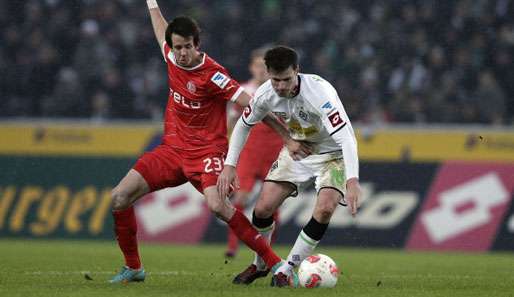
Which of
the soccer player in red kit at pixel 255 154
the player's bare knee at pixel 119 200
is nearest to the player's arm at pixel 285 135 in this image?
the player's bare knee at pixel 119 200

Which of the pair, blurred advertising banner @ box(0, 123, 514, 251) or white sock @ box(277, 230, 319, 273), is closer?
white sock @ box(277, 230, 319, 273)

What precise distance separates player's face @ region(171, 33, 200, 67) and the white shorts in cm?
107

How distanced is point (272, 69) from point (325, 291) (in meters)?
1.62

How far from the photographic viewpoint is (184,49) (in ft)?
26.4

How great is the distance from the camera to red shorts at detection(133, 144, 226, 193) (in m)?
8.29

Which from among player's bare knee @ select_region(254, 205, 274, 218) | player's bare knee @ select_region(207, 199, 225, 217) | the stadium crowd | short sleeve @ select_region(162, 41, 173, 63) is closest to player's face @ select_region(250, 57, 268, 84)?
short sleeve @ select_region(162, 41, 173, 63)

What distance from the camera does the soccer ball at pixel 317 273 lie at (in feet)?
26.2

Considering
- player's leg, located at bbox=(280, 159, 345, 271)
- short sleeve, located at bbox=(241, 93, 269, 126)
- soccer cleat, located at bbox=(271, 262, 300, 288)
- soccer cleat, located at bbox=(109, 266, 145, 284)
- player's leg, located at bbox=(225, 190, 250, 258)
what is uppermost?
short sleeve, located at bbox=(241, 93, 269, 126)

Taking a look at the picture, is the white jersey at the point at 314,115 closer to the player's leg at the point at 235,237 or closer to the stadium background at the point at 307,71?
the player's leg at the point at 235,237

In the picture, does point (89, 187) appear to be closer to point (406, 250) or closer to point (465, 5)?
point (406, 250)

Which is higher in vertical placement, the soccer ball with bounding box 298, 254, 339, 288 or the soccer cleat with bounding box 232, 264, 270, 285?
the soccer ball with bounding box 298, 254, 339, 288

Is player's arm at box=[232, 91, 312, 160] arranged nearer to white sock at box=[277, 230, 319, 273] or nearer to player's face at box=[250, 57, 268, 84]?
white sock at box=[277, 230, 319, 273]

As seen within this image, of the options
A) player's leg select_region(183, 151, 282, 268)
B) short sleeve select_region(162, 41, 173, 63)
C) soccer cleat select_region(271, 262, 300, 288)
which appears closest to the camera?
soccer cleat select_region(271, 262, 300, 288)

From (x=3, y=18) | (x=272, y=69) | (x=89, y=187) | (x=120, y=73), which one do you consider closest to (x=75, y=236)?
(x=89, y=187)
